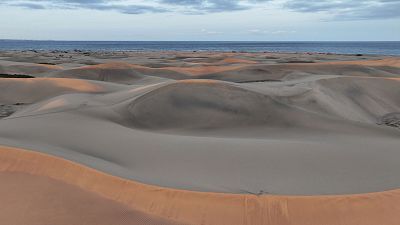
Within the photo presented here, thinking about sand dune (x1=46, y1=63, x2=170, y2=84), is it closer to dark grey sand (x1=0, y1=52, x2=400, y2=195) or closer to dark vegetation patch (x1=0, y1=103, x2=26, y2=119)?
dark grey sand (x1=0, y1=52, x2=400, y2=195)

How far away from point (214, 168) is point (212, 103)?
4691 mm

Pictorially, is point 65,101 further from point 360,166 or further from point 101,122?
point 360,166

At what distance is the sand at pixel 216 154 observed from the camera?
3.52 meters

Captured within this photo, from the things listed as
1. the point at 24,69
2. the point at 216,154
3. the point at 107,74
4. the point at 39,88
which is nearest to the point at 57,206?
the point at 216,154

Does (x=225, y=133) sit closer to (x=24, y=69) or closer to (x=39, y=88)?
(x=39, y=88)

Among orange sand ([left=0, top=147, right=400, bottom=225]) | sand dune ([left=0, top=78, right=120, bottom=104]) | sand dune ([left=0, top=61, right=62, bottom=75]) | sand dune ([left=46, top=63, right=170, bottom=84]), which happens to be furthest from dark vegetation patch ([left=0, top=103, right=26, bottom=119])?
sand dune ([left=0, top=61, right=62, bottom=75])

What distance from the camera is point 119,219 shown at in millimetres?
3242

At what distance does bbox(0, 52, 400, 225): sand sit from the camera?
352 cm

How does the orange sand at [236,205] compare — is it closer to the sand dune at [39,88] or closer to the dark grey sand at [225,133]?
the dark grey sand at [225,133]

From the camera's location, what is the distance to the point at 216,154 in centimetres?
550

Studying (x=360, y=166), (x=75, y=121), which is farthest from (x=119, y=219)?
(x=75, y=121)

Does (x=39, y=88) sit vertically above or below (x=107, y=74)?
above

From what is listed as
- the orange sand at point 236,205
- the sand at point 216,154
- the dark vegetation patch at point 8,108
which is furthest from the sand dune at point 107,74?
the orange sand at point 236,205

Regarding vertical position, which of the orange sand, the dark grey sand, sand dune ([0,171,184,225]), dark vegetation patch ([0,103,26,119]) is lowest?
dark vegetation patch ([0,103,26,119])
